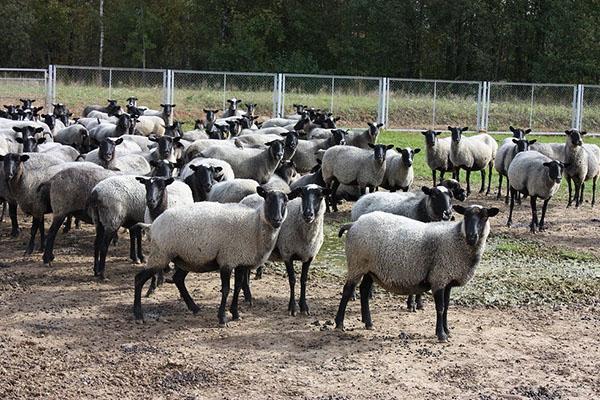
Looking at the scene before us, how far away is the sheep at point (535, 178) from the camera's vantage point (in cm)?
1477

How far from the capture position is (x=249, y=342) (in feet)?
27.4

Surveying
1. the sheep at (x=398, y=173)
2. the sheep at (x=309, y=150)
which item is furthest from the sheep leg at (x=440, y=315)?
the sheep at (x=309, y=150)

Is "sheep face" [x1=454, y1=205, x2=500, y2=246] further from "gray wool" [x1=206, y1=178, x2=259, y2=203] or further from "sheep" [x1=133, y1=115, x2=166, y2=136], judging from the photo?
"sheep" [x1=133, y1=115, x2=166, y2=136]

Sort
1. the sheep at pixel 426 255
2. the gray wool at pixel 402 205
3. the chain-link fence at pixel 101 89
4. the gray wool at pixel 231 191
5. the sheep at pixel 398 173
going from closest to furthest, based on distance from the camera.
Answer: the sheep at pixel 426 255 < the gray wool at pixel 402 205 < the gray wool at pixel 231 191 < the sheep at pixel 398 173 < the chain-link fence at pixel 101 89

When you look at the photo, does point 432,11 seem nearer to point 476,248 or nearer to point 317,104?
point 317,104

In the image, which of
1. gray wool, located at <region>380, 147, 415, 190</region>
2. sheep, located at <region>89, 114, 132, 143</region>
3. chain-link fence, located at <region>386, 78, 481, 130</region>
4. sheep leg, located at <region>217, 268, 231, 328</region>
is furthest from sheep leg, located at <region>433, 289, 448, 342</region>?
chain-link fence, located at <region>386, 78, 481, 130</region>

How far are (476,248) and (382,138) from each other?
831 inches

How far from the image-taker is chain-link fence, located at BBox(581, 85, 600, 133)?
3584cm

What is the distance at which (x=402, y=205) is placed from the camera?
34.8 feet

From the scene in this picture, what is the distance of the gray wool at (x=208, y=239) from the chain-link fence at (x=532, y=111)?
90.4ft

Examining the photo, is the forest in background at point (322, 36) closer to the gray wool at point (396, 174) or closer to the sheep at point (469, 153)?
the sheep at point (469, 153)

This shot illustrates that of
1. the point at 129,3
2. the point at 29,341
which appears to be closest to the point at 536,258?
the point at 29,341

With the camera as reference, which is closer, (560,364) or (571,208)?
(560,364)

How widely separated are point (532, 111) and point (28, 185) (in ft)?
92.6
